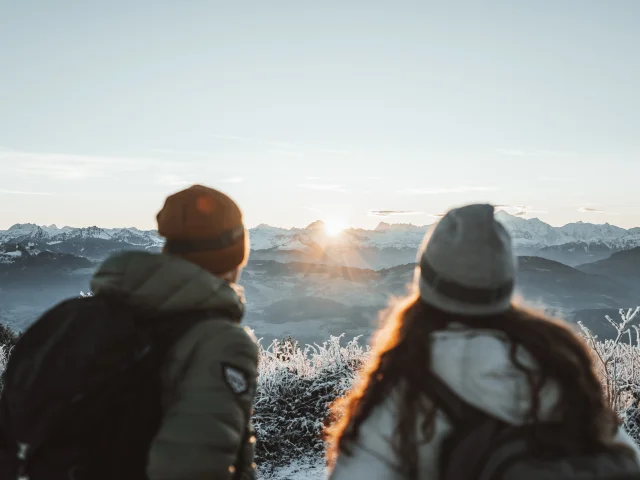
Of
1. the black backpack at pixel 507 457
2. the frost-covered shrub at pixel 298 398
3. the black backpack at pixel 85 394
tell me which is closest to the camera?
the black backpack at pixel 507 457

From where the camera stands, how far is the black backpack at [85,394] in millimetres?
1438

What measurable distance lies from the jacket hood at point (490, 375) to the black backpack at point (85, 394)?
877 mm

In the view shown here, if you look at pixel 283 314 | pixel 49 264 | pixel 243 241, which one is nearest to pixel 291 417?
pixel 243 241

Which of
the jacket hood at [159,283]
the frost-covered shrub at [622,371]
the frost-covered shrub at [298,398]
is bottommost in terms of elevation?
the frost-covered shrub at [298,398]

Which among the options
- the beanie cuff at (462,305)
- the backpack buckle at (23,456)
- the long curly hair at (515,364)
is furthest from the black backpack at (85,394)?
the beanie cuff at (462,305)

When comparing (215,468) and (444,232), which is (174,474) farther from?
(444,232)

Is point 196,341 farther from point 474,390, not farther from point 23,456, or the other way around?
point 474,390

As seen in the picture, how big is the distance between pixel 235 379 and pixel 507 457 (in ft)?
2.72

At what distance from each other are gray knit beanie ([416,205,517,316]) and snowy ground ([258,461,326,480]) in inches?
207

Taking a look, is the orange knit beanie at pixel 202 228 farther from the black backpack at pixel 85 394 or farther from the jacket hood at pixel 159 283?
the black backpack at pixel 85 394

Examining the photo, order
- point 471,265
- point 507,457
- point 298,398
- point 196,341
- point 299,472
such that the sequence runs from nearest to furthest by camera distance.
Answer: point 507,457 < point 471,265 < point 196,341 < point 299,472 < point 298,398

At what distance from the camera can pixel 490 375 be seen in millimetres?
1143

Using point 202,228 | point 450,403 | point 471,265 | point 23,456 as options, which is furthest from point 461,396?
point 23,456

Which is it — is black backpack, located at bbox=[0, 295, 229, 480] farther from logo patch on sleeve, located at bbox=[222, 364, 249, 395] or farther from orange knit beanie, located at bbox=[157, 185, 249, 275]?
orange knit beanie, located at bbox=[157, 185, 249, 275]
